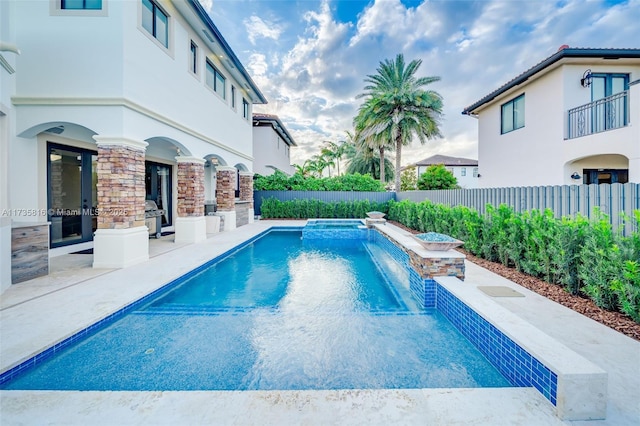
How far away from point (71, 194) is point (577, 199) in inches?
487

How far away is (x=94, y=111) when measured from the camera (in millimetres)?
6301

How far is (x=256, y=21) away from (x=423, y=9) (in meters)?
7.10

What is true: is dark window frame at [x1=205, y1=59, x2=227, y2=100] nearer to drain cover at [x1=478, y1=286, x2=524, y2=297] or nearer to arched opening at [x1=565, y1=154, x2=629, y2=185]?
drain cover at [x1=478, y1=286, x2=524, y2=297]

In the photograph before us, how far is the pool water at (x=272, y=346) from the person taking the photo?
2768 millimetres

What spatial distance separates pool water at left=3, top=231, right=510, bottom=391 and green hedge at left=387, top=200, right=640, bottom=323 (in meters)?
2.02

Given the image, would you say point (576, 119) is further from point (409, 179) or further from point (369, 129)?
point (409, 179)

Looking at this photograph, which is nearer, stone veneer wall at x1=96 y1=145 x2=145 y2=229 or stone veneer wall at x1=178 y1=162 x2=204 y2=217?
stone veneer wall at x1=96 y1=145 x2=145 y2=229

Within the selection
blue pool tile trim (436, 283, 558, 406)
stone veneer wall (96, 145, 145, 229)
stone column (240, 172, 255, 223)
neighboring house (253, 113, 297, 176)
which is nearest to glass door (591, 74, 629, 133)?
blue pool tile trim (436, 283, 558, 406)

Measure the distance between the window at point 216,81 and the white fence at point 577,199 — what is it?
33.1 feet

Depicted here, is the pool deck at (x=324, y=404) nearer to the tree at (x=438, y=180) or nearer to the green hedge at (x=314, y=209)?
the green hedge at (x=314, y=209)

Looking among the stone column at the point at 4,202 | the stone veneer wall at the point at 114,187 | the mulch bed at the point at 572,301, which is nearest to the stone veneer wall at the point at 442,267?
the mulch bed at the point at 572,301

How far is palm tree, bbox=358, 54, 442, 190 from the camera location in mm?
18000

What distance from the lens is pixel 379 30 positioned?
13.8 m

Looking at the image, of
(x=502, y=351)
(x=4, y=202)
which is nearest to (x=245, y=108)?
(x=4, y=202)
